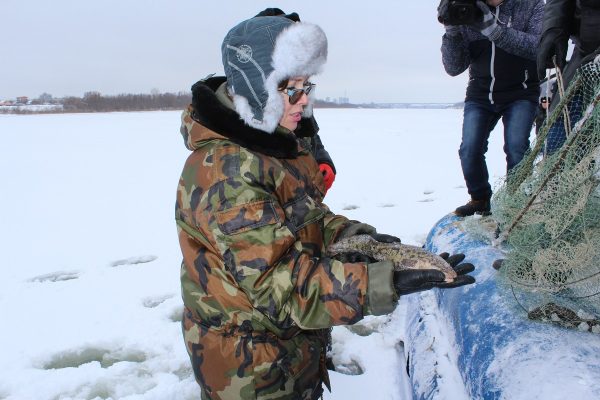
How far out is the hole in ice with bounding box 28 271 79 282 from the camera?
13.1 feet

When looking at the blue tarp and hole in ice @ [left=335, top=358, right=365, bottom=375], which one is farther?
hole in ice @ [left=335, top=358, right=365, bottom=375]

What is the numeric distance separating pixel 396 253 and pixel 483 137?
6.25 ft

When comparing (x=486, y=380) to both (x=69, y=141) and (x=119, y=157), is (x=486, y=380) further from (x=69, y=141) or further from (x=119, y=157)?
(x=69, y=141)

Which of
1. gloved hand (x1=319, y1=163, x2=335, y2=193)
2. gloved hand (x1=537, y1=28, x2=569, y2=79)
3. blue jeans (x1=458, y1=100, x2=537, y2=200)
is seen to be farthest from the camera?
blue jeans (x1=458, y1=100, x2=537, y2=200)

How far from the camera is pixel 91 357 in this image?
2.82 meters

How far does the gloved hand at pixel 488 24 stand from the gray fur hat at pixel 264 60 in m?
1.69

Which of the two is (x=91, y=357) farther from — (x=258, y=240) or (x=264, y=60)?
(x=264, y=60)

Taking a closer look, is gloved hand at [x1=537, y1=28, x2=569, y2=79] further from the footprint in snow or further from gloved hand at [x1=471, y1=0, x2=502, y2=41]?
the footprint in snow

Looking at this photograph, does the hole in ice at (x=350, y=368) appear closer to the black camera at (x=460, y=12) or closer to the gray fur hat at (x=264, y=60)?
the gray fur hat at (x=264, y=60)

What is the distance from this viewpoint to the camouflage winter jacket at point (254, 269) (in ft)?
4.57

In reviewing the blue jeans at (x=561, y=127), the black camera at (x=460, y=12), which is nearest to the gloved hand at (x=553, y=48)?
the blue jeans at (x=561, y=127)

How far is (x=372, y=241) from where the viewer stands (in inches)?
71.6

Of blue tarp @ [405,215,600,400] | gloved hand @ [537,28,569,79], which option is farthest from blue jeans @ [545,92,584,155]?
blue tarp @ [405,215,600,400]

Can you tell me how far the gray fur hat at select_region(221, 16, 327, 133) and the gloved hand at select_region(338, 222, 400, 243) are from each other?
0.59 m
